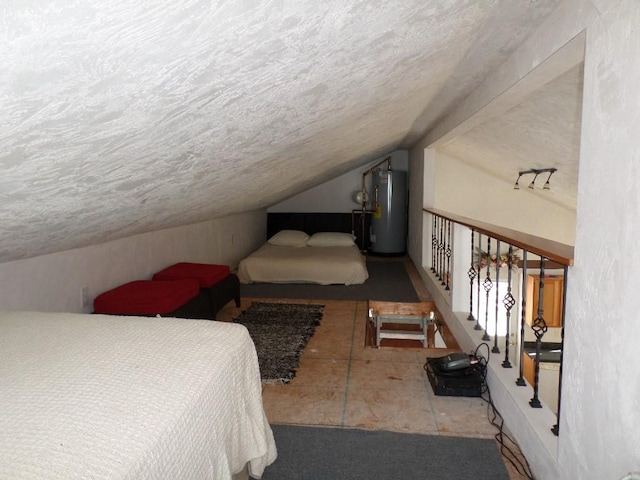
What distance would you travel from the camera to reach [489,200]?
21.9 ft

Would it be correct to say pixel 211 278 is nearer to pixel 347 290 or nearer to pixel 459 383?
pixel 347 290

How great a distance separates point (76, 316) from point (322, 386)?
53.7 inches

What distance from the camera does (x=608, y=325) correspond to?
4.08ft

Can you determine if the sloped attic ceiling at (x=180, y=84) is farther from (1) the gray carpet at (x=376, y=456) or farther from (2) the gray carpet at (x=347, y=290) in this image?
(2) the gray carpet at (x=347, y=290)

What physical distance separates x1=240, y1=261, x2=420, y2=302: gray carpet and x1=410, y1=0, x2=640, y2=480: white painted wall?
2.85 m

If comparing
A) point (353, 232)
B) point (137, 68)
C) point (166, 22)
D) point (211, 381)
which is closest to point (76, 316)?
point (211, 381)

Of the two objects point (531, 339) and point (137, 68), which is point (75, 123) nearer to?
point (137, 68)

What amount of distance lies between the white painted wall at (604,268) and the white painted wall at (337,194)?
5794 millimetres

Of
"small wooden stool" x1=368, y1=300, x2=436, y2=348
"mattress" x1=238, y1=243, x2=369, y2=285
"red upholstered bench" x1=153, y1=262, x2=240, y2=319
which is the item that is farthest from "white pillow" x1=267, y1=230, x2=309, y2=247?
"red upholstered bench" x1=153, y1=262, x2=240, y2=319

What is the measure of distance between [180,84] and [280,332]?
2549mm

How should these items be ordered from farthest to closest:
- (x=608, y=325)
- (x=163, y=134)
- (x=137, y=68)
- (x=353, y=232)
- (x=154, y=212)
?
(x=353, y=232)
(x=154, y=212)
(x=163, y=134)
(x=608, y=325)
(x=137, y=68)

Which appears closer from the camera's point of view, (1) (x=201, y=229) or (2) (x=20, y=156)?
(2) (x=20, y=156)

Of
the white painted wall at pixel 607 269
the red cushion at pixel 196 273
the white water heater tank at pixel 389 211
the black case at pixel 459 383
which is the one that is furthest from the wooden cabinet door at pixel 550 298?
the white painted wall at pixel 607 269

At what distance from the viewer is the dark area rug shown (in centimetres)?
276
